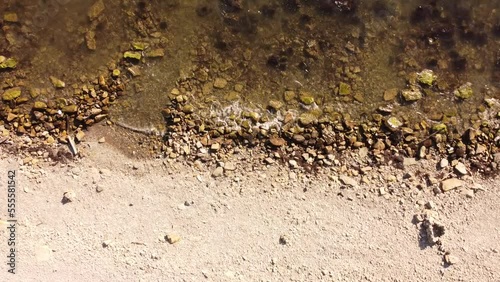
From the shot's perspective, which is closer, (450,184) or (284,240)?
(284,240)

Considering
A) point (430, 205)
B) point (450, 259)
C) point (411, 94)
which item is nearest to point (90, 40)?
point (411, 94)

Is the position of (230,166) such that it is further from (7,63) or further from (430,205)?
(7,63)

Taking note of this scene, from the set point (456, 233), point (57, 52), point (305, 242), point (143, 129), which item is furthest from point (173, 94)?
point (456, 233)

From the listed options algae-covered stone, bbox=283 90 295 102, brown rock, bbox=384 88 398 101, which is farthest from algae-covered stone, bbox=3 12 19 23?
brown rock, bbox=384 88 398 101

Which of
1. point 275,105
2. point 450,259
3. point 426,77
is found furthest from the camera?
point 426,77

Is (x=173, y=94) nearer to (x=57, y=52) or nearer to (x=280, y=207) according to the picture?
(x=57, y=52)

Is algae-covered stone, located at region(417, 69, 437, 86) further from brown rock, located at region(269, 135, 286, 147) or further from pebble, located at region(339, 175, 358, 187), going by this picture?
brown rock, located at region(269, 135, 286, 147)
